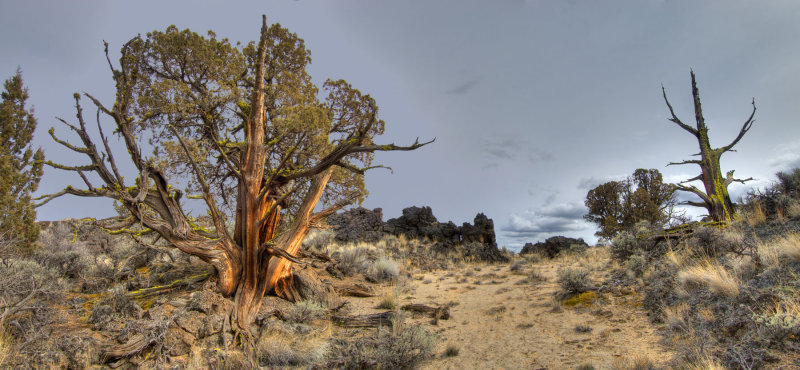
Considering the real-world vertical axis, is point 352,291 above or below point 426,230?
below

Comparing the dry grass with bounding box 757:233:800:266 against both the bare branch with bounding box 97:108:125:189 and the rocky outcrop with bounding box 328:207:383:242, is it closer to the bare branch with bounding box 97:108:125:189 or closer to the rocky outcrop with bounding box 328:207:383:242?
the bare branch with bounding box 97:108:125:189

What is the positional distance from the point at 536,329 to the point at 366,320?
150 inches

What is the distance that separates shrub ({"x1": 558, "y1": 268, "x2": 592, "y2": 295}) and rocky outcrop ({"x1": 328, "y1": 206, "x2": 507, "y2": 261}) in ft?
29.2

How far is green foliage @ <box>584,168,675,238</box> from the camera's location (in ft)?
69.8

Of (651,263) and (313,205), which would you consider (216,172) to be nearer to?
(313,205)

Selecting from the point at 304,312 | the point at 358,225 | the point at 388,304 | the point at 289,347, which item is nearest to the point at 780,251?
the point at 388,304

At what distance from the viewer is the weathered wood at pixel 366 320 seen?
758 cm

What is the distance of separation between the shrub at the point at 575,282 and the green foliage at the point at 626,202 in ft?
49.3

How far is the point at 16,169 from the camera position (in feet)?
50.0

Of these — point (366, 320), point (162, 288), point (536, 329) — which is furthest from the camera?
point (162, 288)

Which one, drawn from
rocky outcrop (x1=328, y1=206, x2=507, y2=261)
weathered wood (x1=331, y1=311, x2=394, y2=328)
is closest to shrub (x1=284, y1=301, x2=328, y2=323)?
weathered wood (x1=331, y1=311, x2=394, y2=328)

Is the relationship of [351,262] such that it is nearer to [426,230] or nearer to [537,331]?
[537,331]

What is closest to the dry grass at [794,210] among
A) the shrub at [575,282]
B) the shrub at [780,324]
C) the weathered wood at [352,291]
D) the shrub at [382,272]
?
the shrub at [575,282]

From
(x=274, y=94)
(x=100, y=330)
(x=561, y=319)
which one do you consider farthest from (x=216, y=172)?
(x=561, y=319)
